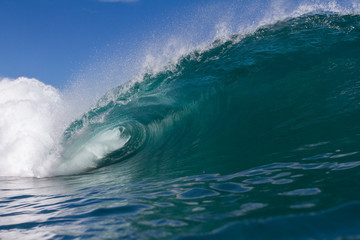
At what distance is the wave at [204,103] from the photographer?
549 cm

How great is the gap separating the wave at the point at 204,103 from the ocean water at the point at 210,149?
0.03m

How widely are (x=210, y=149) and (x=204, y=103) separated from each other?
247 cm

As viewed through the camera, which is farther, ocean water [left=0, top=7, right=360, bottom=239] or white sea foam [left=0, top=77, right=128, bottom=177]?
white sea foam [left=0, top=77, right=128, bottom=177]

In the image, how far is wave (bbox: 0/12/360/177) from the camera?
5.49 meters

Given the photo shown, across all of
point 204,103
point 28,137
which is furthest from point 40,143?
point 204,103

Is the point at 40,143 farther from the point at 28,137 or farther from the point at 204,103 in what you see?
the point at 204,103

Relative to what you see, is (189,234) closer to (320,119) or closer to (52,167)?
(320,119)

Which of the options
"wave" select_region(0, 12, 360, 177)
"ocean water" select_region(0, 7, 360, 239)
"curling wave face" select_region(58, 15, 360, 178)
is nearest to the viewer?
"ocean water" select_region(0, 7, 360, 239)

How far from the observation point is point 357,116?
13.5 ft

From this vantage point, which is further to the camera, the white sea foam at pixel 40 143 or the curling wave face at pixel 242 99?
the white sea foam at pixel 40 143

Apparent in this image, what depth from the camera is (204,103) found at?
7039mm

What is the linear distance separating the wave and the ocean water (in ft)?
0.11

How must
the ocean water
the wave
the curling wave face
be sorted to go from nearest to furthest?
the ocean water
the curling wave face
the wave

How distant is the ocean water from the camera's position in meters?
1.74
